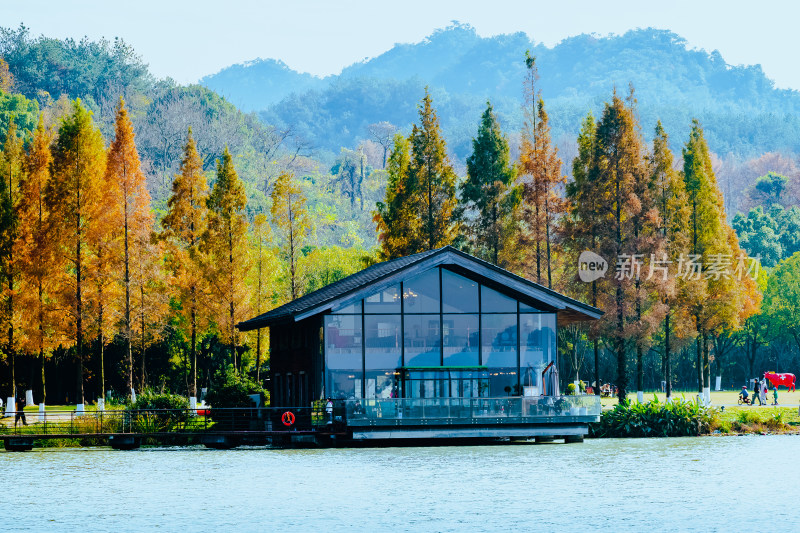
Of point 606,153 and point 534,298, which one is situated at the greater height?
point 606,153

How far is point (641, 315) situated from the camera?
186 feet

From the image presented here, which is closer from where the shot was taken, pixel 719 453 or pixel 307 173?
pixel 719 453

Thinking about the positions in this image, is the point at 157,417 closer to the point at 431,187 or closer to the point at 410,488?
the point at 410,488

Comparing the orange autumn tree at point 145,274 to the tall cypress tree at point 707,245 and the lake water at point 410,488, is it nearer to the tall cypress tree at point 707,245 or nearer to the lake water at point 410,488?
the lake water at point 410,488

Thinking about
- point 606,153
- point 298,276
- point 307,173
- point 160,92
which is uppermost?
point 160,92

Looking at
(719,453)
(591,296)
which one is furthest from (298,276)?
(719,453)

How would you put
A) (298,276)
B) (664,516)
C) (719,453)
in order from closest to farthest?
(664,516) < (719,453) < (298,276)

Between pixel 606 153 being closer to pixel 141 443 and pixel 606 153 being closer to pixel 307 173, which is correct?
pixel 141 443

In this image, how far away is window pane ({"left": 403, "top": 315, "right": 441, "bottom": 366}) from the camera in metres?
44.9

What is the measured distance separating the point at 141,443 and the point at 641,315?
2523 cm

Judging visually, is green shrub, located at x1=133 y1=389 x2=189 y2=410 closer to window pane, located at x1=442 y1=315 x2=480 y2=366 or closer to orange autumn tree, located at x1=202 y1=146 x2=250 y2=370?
window pane, located at x1=442 y1=315 x2=480 y2=366

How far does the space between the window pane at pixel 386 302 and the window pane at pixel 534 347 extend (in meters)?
5.14

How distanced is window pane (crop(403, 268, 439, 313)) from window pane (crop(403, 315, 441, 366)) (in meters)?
0.32

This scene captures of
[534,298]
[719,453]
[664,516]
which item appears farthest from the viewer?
[534,298]
